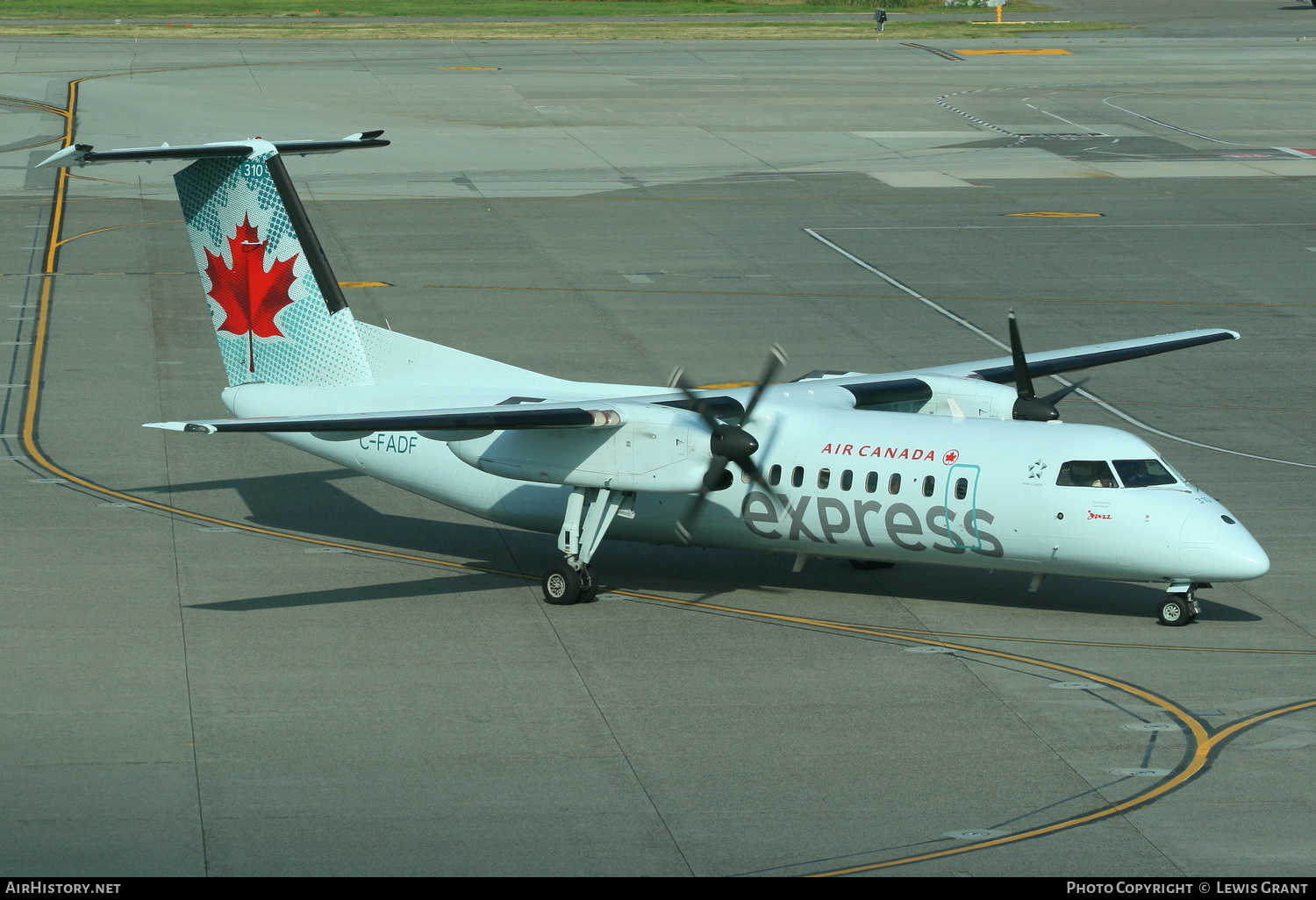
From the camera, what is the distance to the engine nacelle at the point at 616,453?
21.1 metres

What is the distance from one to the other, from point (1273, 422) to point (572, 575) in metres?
16.9

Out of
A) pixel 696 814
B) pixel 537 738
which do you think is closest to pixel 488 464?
pixel 537 738

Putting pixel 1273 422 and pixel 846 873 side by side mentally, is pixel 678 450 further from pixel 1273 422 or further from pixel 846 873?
pixel 1273 422

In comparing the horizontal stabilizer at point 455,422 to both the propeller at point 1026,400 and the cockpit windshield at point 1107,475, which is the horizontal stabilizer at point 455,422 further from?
the propeller at point 1026,400

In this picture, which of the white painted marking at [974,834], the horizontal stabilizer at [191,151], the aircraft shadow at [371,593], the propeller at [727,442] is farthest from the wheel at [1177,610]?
the horizontal stabilizer at [191,151]

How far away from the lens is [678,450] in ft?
→ 69.4

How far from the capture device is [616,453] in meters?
21.6

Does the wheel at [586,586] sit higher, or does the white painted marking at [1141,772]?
the white painted marking at [1141,772]

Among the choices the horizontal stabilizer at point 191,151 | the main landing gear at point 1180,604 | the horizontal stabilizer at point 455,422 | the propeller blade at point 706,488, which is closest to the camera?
the horizontal stabilizer at point 455,422

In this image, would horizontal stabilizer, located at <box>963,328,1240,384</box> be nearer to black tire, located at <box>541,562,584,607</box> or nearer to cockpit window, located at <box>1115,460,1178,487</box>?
cockpit window, located at <box>1115,460,1178,487</box>

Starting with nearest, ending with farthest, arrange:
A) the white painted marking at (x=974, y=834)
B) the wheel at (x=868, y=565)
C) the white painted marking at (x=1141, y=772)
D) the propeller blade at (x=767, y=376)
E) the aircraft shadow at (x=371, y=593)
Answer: the white painted marking at (x=974, y=834) < the white painted marking at (x=1141, y=772) < the propeller blade at (x=767, y=376) < the aircraft shadow at (x=371, y=593) < the wheel at (x=868, y=565)

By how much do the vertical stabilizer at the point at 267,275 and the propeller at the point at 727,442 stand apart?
6.38m

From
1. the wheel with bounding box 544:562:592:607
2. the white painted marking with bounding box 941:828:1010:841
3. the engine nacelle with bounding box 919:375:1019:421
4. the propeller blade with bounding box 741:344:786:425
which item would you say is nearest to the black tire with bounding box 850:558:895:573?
the engine nacelle with bounding box 919:375:1019:421

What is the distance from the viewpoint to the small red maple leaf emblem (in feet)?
83.3
